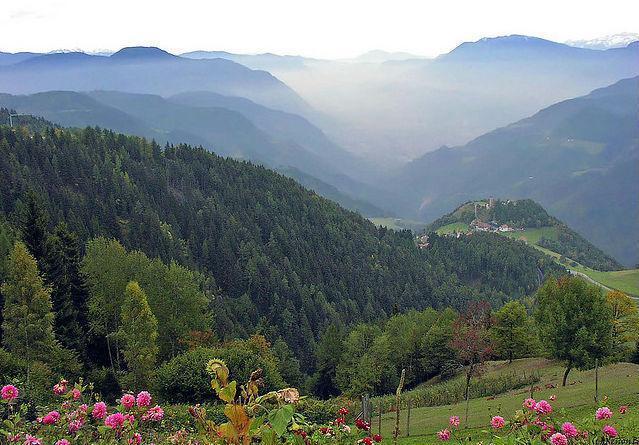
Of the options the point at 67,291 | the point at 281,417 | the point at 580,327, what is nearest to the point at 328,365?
the point at 67,291

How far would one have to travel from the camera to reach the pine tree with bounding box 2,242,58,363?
1080 inches

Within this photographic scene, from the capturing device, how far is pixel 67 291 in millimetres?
34312

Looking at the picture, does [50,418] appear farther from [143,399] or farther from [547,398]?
[547,398]

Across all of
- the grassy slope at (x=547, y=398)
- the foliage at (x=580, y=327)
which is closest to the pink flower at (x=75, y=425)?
the grassy slope at (x=547, y=398)

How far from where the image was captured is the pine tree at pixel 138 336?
103 ft

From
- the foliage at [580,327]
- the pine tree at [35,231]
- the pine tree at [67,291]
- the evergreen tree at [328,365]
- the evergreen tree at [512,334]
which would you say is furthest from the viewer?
the evergreen tree at [328,365]

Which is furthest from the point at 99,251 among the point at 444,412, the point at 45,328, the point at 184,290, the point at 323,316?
the point at 323,316

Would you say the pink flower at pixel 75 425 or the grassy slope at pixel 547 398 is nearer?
the pink flower at pixel 75 425

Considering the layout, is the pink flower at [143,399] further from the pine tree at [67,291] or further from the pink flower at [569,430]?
the pine tree at [67,291]

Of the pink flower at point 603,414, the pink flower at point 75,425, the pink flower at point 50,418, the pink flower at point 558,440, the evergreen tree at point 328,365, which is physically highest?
the pink flower at point 603,414

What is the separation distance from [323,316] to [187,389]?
209 feet

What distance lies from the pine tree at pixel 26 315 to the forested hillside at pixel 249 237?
35903 millimetres

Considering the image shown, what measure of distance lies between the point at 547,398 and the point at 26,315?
27637 mm

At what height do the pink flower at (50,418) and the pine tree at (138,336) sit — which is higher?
the pink flower at (50,418)
